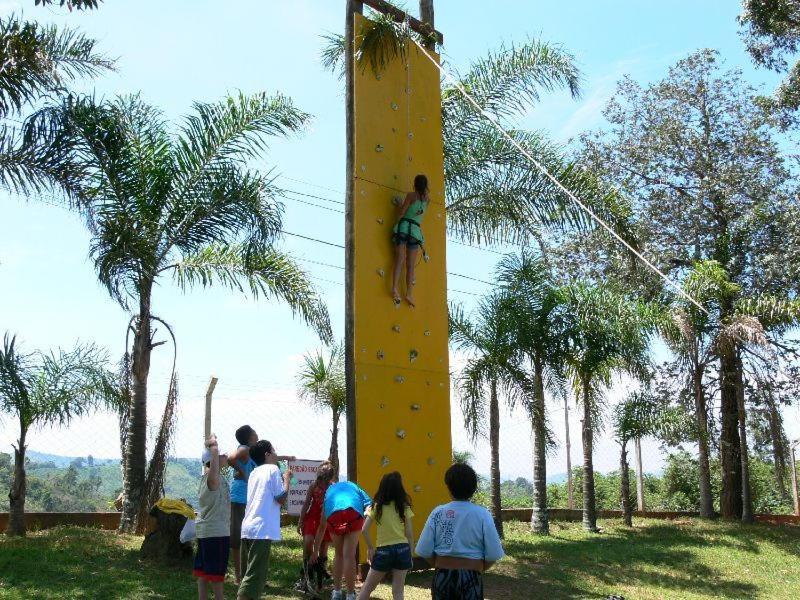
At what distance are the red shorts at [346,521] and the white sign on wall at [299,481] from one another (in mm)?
4360

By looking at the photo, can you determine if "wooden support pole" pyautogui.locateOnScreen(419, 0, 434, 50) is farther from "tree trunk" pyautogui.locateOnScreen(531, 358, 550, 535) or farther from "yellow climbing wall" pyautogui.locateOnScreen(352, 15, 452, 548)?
"tree trunk" pyautogui.locateOnScreen(531, 358, 550, 535)

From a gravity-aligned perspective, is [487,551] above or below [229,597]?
above

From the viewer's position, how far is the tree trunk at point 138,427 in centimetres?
1258

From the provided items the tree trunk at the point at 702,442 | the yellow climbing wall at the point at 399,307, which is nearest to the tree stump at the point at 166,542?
the yellow climbing wall at the point at 399,307

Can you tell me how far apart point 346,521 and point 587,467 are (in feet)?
36.7

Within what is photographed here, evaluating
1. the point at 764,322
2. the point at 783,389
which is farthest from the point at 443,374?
the point at 783,389

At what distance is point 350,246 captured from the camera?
10.8 metres

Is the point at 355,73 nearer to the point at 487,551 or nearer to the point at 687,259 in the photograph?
the point at 487,551

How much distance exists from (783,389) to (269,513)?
18.5 m

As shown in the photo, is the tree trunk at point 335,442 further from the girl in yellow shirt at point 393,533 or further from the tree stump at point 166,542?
the girl in yellow shirt at point 393,533

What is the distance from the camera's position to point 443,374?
1177 centimetres

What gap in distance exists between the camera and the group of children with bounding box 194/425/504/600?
17.7 ft

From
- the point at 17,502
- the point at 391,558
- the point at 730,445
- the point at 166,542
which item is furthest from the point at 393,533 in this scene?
the point at 730,445

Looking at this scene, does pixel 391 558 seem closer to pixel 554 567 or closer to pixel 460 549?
pixel 460 549
